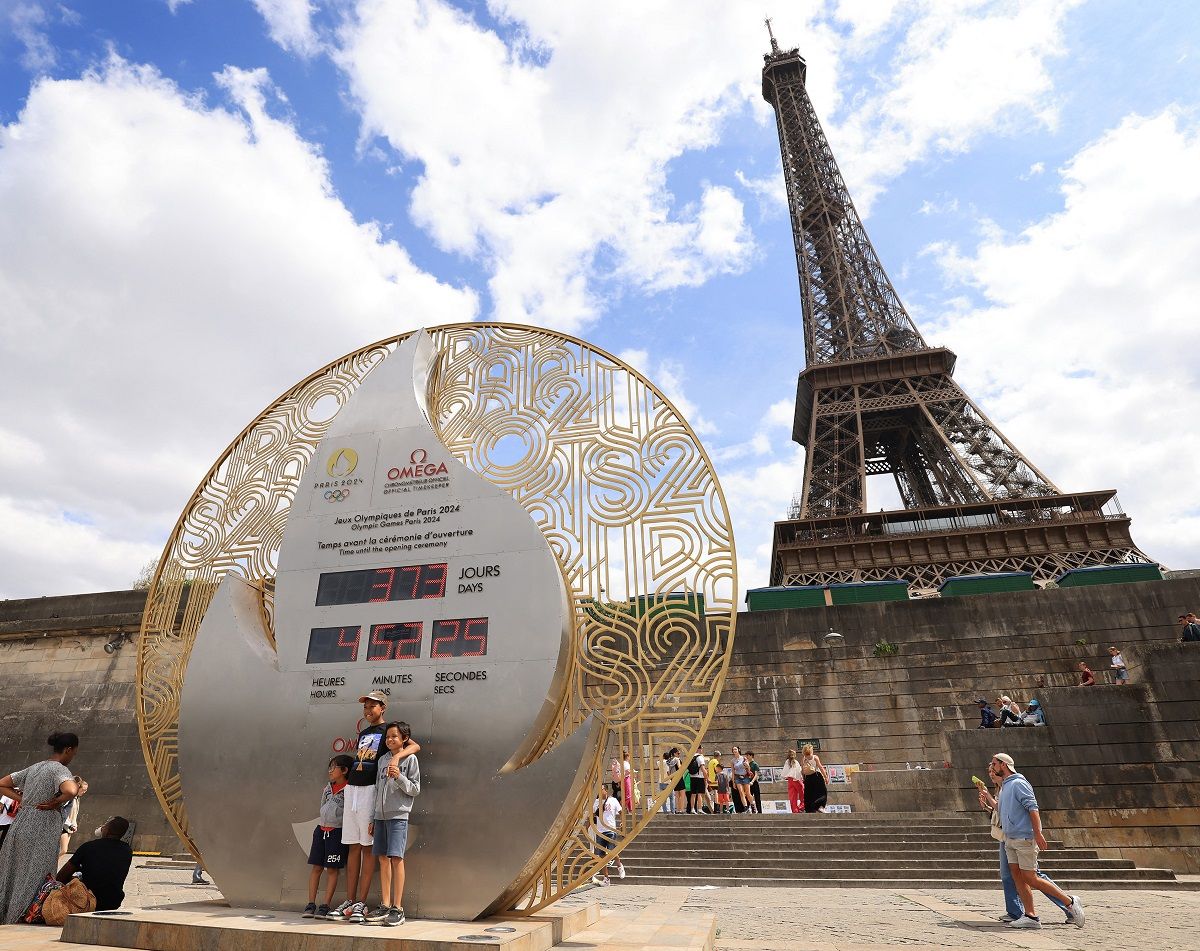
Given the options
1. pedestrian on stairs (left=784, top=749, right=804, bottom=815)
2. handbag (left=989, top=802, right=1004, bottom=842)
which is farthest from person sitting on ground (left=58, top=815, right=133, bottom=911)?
pedestrian on stairs (left=784, top=749, right=804, bottom=815)

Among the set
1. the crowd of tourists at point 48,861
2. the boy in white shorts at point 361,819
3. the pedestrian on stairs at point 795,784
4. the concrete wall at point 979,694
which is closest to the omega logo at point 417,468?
the boy in white shorts at point 361,819

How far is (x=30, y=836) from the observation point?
488 centimetres

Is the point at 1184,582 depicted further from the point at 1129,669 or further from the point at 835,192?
the point at 835,192

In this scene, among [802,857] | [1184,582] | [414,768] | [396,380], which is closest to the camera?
[414,768]

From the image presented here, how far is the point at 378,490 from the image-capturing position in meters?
5.91

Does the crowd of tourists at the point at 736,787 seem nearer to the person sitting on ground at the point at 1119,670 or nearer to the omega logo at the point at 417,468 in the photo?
the person sitting on ground at the point at 1119,670

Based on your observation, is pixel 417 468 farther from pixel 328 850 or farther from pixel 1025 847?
pixel 1025 847

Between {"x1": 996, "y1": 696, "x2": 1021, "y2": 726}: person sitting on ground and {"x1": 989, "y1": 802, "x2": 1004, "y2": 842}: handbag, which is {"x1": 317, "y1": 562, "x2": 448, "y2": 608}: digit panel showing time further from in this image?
{"x1": 996, "y1": 696, "x2": 1021, "y2": 726}: person sitting on ground

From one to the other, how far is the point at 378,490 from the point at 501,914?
134 inches

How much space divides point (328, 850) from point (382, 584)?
1.90 metres

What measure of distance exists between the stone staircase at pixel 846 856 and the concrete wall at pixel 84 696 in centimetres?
1084

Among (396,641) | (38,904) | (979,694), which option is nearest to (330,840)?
(396,641)

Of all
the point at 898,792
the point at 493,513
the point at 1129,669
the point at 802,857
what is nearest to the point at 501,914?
the point at 493,513

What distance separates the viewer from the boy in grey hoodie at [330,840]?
14.9 feet
